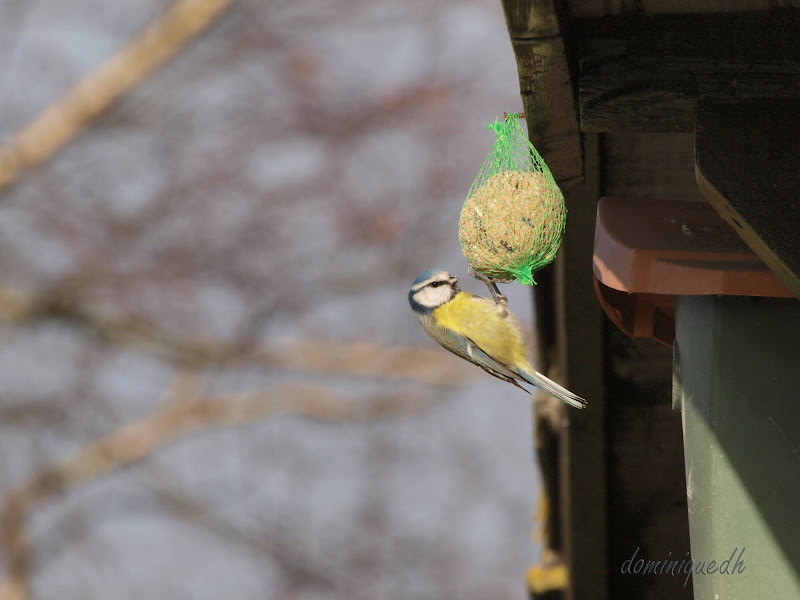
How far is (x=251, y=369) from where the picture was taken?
648 cm

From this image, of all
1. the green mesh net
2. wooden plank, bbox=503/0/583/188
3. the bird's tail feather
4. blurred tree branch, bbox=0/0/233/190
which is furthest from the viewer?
blurred tree branch, bbox=0/0/233/190

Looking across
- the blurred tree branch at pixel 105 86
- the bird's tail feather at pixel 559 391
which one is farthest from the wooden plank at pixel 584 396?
the blurred tree branch at pixel 105 86

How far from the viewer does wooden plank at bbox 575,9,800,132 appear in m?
1.43

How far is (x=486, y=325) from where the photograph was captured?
244 cm

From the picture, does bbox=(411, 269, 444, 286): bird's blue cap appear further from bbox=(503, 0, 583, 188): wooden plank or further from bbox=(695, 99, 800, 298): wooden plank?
bbox=(695, 99, 800, 298): wooden plank

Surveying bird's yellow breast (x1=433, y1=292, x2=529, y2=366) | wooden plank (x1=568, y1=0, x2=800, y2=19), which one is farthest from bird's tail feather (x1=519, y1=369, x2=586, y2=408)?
wooden plank (x1=568, y1=0, x2=800, y2=19)

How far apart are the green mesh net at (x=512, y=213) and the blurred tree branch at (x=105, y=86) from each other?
3564 millimetres

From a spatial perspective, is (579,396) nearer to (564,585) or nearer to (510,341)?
(510,341)

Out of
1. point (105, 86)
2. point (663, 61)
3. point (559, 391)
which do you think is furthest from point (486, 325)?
point (105, 86)

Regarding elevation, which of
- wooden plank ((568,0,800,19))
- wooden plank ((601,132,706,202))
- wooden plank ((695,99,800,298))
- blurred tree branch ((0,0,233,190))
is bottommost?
blurred tree branch ((0,0,233,190))

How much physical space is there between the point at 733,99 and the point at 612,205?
0.35 m

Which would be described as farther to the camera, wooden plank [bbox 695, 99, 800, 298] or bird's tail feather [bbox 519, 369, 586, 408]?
bird's tail feather [bbox 519, 369, 586, 408]

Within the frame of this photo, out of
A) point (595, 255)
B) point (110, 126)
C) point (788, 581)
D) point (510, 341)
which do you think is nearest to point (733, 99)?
point (595, 255)

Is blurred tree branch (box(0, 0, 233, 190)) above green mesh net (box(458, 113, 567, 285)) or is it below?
below
